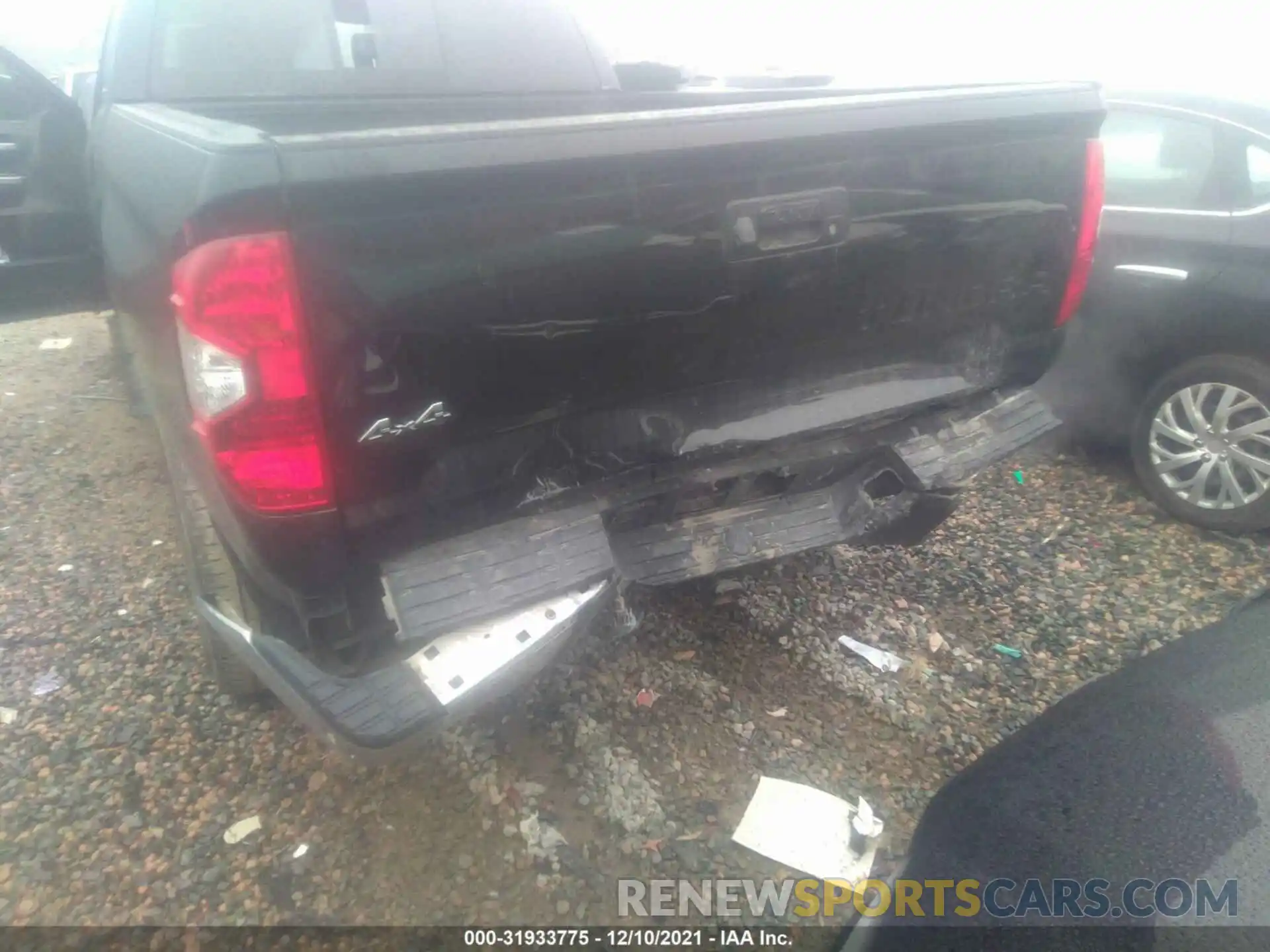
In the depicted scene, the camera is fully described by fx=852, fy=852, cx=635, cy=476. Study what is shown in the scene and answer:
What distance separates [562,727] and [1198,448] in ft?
9.14

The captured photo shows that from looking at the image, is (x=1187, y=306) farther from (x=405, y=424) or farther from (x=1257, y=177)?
(x=405, y=424)

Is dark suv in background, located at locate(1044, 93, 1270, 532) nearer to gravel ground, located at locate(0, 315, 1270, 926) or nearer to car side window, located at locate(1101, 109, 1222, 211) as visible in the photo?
car side window, located at locate(1101, 109, 1222, 211)

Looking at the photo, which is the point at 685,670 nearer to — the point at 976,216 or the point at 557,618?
the point at 557,618

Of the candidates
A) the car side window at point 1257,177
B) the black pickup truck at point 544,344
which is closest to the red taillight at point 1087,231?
the black pickup truck at point 544,344

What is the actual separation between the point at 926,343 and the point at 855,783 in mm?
1231

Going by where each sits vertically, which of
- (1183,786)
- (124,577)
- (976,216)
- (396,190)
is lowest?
(124,577)

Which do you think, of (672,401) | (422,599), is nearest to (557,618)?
(422,599)

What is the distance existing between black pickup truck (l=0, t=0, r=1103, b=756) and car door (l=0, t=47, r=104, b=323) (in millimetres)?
929

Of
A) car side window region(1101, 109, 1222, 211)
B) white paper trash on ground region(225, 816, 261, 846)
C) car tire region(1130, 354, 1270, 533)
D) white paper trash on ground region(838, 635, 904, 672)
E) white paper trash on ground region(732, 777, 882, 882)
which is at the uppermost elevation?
car side window region(1101, 109, 1222, 211)

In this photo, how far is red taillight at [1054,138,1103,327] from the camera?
2.27 metres

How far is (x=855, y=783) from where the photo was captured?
238cm

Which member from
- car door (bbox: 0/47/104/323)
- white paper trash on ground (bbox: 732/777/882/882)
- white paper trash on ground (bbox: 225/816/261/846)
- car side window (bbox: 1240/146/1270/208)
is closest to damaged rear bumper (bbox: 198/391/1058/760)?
white paper trash on ground (bbox: 225/816/261/846)

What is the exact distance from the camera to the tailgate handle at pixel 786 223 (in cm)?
182

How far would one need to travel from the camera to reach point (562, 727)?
2564mm
